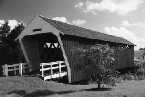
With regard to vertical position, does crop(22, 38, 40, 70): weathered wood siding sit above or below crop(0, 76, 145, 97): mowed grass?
above

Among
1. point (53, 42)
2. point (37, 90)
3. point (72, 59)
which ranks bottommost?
point (37, 90)

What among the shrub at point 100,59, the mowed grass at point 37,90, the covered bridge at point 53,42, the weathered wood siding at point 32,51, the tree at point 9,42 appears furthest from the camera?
the tree at point 9,42

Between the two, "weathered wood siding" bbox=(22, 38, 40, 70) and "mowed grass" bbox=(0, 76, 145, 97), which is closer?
"mowed grass" bbox=(0, 76, 145, 97)

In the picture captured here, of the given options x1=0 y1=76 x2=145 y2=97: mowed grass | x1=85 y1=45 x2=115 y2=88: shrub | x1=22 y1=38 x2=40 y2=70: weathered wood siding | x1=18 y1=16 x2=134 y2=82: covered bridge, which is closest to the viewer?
x1=0 y1=76 x2=145 y2=97: mowed grass

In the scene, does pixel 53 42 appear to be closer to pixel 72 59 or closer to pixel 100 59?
pixel 72 59

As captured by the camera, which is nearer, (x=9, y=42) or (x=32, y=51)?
(x=32, y=51)

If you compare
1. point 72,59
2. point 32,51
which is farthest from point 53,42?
point 72,59

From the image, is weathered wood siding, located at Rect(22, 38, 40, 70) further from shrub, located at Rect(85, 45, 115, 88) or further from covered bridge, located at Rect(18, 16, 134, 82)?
shrub, located at Rect(85, 45, 115, 88)

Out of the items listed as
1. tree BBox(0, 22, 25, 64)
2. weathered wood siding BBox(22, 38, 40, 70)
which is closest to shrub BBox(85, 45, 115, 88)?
weathered wood siding BBox(22, 38, 40, 70)

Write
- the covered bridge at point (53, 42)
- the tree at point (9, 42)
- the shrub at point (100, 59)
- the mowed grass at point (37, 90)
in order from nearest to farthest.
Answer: the mowed grass at point (37, 90)
the shrub at point (100, 59)
the covered bridge at point (53, 42)
the tree at point (9, 42)

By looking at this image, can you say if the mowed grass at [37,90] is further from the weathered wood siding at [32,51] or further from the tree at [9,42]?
the tree at [9,42]

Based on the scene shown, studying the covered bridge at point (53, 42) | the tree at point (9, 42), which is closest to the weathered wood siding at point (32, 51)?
the covered bridge at point (53, 42)

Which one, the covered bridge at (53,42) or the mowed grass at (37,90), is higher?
the covered bridge at (53,42)

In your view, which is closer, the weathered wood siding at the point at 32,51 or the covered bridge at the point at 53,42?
Answer: the covered bridge at the point at 53,42
